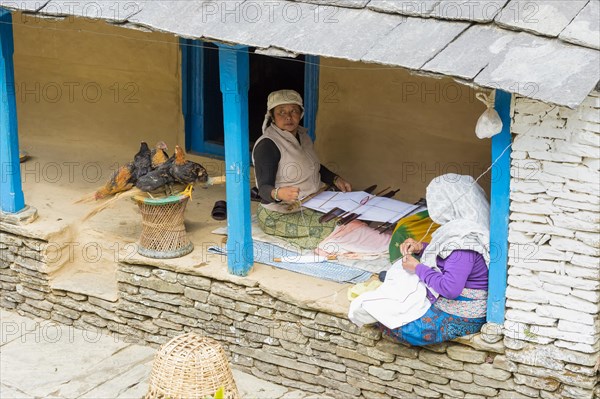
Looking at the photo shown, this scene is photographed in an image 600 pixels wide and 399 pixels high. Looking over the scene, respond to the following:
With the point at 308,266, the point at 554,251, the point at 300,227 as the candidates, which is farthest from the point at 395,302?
the point at 300,227

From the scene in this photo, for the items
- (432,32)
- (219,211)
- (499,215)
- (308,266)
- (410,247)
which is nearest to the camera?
(432,32)

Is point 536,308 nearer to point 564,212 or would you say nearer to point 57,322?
point 564,212

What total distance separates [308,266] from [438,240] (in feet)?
4.20

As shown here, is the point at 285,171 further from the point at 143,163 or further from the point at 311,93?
the point at 311,93

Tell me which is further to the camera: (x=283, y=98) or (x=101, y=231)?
(x=101, y=231)

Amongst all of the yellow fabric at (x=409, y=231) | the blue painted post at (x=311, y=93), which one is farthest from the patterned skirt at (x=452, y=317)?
the blue painted post at (x=311, y=93)

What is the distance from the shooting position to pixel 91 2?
7.50 meters

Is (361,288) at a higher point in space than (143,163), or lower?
lower

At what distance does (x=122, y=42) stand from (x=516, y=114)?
15.3 ft

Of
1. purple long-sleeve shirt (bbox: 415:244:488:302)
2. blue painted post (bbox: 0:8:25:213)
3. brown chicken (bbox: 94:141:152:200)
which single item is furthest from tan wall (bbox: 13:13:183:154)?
purple long-sleeve shirt (bbox: 415:244:488:302)

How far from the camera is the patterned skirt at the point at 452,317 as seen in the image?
6.89m

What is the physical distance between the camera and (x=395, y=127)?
29.0 ft

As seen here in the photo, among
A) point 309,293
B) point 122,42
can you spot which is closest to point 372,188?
point 309,293

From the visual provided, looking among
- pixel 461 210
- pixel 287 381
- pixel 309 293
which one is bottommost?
pixel 287 381
